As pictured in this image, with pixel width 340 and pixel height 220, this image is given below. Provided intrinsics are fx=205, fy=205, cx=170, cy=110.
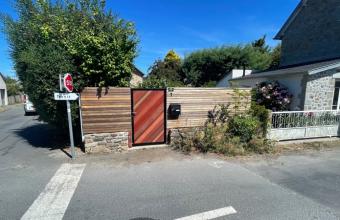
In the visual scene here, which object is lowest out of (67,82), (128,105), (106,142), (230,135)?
(106,142)

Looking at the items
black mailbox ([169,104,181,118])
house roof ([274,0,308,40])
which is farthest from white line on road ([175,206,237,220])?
house roof ([274,0,308,40])

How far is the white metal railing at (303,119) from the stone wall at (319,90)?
1.11 meters

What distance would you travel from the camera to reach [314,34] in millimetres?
13500

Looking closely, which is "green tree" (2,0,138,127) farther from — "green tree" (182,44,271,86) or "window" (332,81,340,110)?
"green tree" (182,44,271,86)

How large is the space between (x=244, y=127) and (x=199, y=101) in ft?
5.69

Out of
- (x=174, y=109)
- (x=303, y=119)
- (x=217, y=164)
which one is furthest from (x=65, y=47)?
(x=303, y=119)

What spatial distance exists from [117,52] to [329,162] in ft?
23.1

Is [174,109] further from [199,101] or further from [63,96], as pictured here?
[63,96]

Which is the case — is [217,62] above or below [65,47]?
above

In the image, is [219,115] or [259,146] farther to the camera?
[219,115]

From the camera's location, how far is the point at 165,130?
7.05 m

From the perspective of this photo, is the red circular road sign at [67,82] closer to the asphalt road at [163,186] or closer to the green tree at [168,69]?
the asphalt road at [163,186]

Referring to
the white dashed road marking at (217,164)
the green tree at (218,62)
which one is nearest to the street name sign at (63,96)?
the white dashed road marking at (217,164)

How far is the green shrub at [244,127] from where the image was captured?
6852 mm
